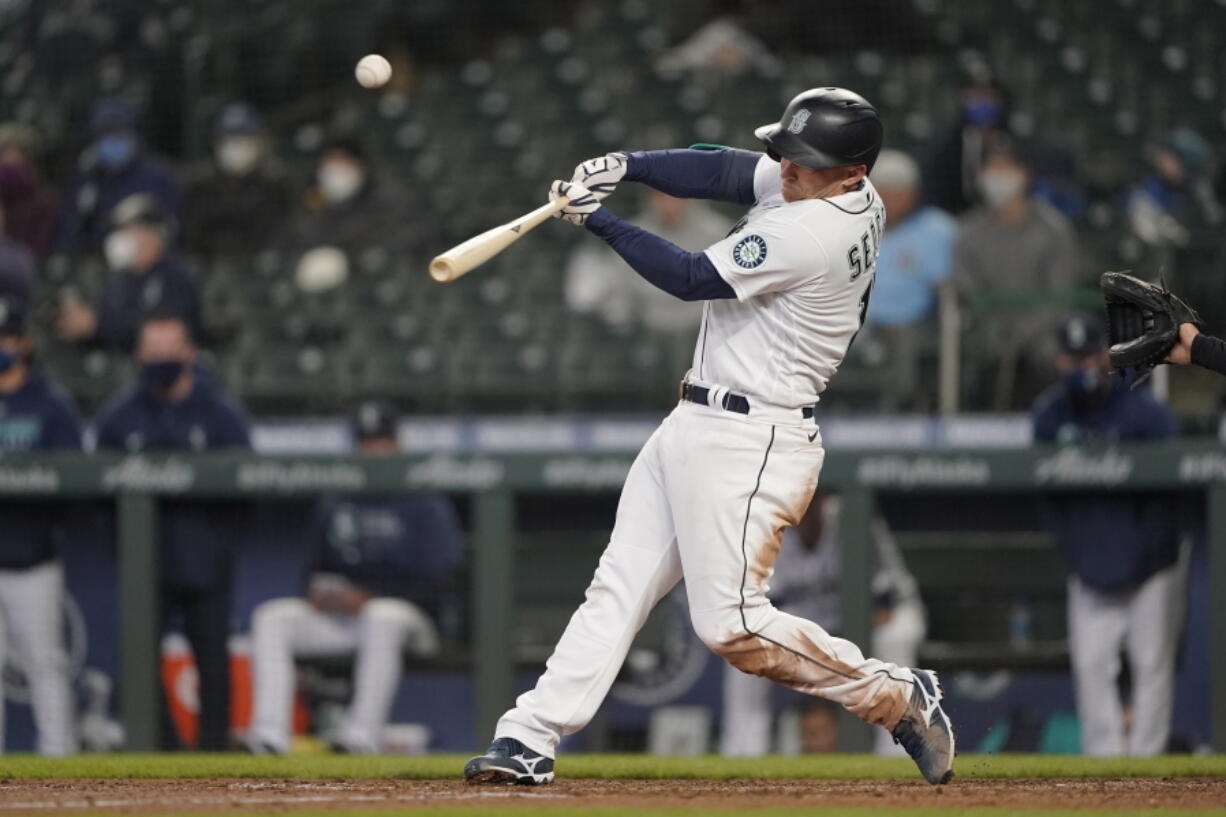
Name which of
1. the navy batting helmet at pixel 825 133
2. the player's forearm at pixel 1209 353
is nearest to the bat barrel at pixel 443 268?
the navy batting helmet at pixel 825 133

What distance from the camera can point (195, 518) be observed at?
24.8ft

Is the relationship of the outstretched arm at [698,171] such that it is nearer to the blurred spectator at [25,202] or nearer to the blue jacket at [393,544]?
the blue jacket at [393,544]

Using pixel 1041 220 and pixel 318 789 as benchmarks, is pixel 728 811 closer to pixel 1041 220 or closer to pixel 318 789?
pixel 318 789

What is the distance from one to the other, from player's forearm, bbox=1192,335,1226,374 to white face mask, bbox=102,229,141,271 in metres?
5.78

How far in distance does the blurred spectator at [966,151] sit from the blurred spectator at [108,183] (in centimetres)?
387

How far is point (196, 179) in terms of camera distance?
34.2 feet

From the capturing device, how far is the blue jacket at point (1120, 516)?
7.14m

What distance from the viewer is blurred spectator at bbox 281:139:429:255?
986cm

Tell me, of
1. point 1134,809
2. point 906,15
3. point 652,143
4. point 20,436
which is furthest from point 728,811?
point 906,15

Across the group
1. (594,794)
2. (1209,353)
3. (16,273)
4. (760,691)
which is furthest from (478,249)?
(16,273)

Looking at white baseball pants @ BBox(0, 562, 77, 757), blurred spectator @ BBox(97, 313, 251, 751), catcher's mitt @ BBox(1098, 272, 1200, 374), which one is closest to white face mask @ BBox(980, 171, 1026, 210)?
blurred spectator @ BBox(97, 313, 251, 751)

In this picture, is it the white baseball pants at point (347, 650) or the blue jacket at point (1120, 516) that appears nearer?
the blue jacket at point (1120, 516)

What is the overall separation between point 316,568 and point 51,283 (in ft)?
10.3

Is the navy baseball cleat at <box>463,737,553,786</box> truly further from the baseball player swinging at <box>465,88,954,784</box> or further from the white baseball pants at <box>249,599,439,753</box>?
the white baseball pants at <box>249,599,439,753</box>
